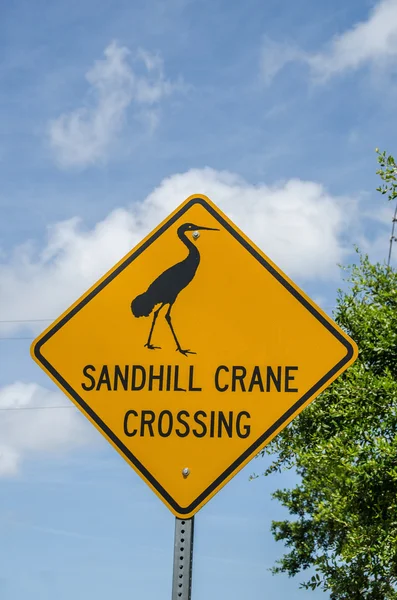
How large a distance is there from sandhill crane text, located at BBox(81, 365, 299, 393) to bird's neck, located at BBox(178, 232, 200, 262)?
0.57m

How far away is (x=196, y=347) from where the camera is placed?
3752 millimetres

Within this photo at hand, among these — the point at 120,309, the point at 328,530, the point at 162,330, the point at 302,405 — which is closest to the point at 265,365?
the point at 302,405

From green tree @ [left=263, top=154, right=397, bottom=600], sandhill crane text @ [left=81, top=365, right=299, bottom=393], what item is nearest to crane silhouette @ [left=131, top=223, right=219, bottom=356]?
sandhill crane text @ [left=81, top=365, right=299, bottom=393]

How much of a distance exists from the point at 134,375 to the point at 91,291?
50 cm

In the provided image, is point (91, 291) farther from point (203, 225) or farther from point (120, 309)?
point (203, 225)

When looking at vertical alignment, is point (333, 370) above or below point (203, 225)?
below

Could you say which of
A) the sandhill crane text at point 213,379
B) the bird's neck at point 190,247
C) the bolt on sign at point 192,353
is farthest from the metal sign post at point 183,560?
the bird's neck at point 190,247

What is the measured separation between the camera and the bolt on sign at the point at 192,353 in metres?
3.63

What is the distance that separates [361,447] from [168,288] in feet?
37.1

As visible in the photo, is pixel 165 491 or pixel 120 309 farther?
pixel 120 309

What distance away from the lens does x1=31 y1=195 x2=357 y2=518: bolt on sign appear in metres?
3.63

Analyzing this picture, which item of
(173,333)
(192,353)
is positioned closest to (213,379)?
(192,353)

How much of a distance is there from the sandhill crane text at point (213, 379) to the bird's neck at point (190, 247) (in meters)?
0.57

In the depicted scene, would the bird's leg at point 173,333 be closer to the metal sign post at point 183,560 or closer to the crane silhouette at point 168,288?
the crane silhouette at point 168,288
